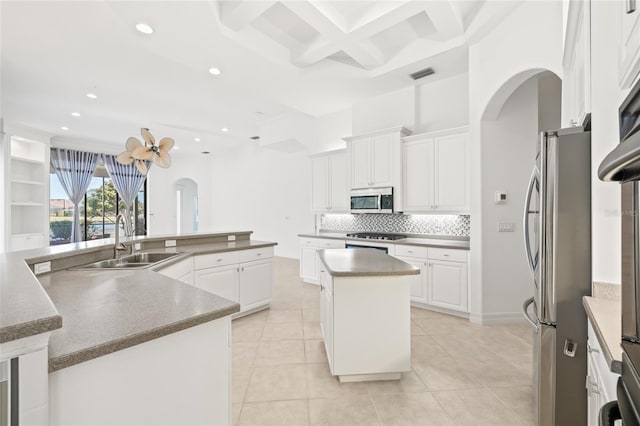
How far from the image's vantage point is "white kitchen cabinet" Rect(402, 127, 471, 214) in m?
3.73

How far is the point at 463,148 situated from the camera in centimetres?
371

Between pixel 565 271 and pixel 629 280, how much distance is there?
0.94 meters

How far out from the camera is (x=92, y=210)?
8.45m

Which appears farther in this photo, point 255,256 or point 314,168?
point 314,168

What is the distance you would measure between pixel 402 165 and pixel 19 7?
4.45m

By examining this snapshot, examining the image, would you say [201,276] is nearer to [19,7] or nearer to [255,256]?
[255,256]

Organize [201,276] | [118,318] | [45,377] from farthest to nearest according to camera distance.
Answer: [201,276] → [118,318] → [45,377]

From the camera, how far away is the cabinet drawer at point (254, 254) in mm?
3555

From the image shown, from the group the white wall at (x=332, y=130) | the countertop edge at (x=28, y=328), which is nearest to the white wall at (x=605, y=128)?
the countertop edge at (x=28, y=328)

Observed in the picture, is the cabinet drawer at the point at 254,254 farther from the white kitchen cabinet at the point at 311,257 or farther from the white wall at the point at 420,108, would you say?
the white wall at the point at 420,108

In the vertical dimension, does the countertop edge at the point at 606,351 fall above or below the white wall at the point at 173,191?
below

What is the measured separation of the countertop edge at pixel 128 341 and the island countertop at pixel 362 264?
1.04 m

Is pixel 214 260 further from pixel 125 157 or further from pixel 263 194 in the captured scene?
pixel 263 194

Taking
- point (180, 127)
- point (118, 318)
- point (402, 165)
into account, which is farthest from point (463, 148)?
point (180, 127)
